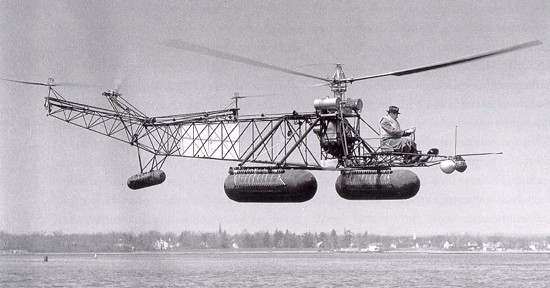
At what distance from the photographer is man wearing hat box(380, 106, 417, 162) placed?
24000 millimetres

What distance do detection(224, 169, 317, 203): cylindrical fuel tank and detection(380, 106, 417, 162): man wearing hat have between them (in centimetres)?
257

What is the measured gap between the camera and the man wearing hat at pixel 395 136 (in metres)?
Answer: 24.0

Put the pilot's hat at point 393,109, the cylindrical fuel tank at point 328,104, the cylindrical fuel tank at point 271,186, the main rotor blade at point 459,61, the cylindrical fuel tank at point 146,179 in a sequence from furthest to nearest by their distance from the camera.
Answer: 1. the cylindrical fuel tank at point 146,179
2. the pilot's hat at point 393,109
3. the cylindrical fuel tank at point 328,104
4. the cylindrical fuel tank at point 271,186
5. the main rotor blade at point 459,61

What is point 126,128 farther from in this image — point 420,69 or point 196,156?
point 420,69

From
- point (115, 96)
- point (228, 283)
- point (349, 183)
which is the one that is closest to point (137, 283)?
point (228, 283)

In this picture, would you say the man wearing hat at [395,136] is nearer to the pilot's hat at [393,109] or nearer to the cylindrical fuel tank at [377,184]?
the pilot's hat at [393,109]

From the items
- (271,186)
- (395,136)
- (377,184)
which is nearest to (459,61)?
(395,136)

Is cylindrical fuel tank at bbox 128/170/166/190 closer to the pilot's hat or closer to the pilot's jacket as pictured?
the pilot's jacket

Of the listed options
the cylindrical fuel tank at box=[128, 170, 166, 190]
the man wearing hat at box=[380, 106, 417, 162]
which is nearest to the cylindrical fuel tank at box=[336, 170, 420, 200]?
the man wearing hat at box=[380, 106, 417, 162]

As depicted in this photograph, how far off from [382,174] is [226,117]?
7.34 m

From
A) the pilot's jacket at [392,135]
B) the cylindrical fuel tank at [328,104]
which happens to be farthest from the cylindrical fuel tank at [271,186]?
the pilot's jacket at [392,135]

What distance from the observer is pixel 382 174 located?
78.5 ft

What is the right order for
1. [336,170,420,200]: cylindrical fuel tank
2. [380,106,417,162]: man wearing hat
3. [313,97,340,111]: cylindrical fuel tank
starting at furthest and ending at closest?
[313,97,340,111]: cylindrical fuel tank, [380,106,417,162]: man wearing hat, [336,170,420,200]: cylindrical fuel tank

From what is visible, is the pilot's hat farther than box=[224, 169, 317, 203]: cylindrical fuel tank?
Yes
